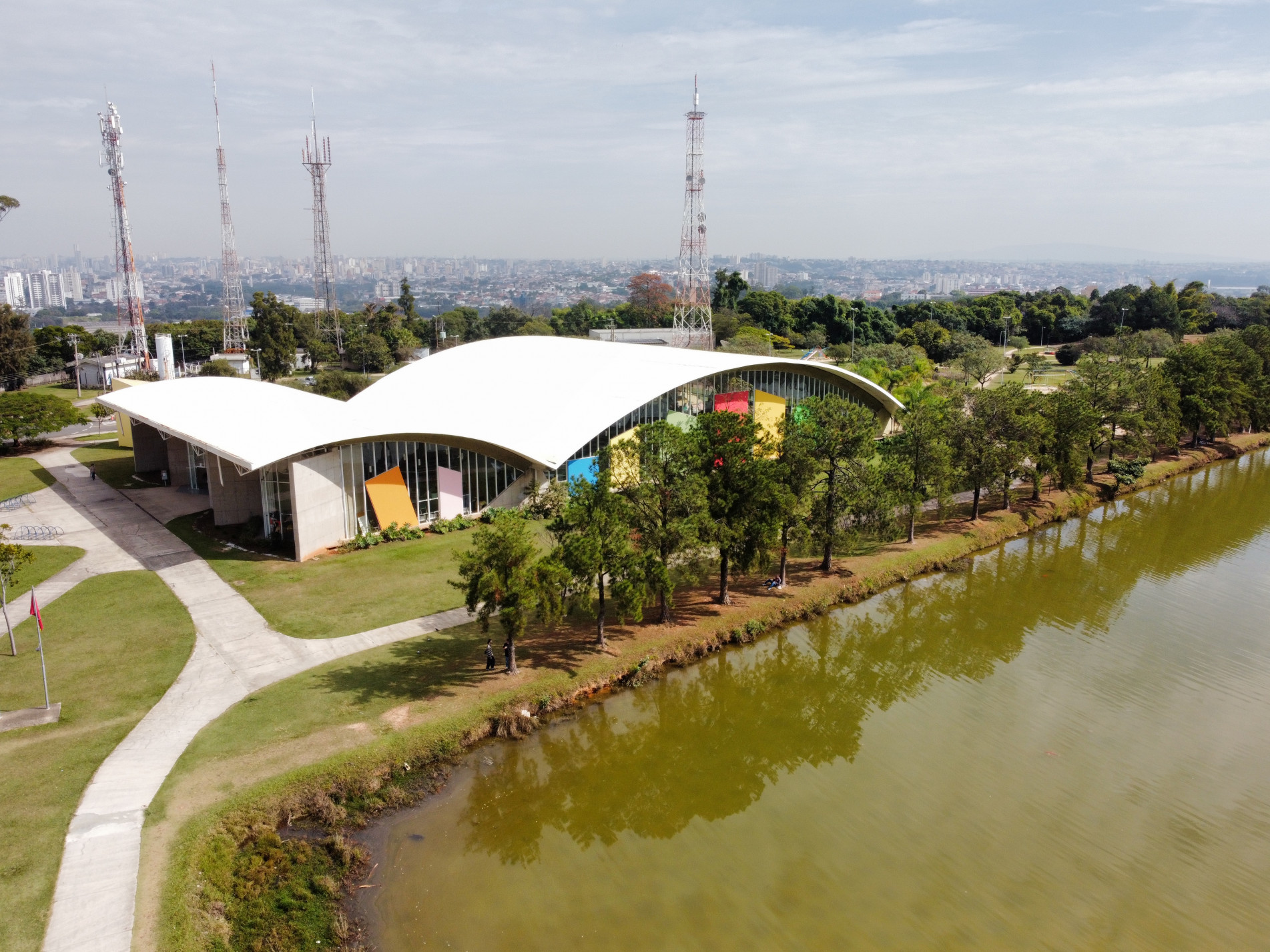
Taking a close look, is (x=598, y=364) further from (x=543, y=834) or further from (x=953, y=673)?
(x=543, y=834)

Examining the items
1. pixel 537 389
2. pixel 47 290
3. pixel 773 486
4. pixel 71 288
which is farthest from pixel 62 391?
pixel 71 288

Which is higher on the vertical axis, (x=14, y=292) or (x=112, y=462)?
(x=14, y=292)

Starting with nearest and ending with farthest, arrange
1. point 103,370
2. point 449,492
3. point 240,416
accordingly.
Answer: point 449,492
point 240,416
point 103,370

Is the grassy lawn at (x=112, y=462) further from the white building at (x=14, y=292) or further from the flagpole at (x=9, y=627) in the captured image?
the white building at (x=14, y=292)

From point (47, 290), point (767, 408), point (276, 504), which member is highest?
point (47, 290)

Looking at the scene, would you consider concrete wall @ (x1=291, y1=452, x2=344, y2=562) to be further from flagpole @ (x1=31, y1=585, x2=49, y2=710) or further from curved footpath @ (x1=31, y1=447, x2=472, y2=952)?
flagpole @ (x1=31, y1=585, x2=49, y2=710)

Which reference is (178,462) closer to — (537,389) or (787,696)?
(537,389)

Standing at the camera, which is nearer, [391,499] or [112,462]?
[391,499]
